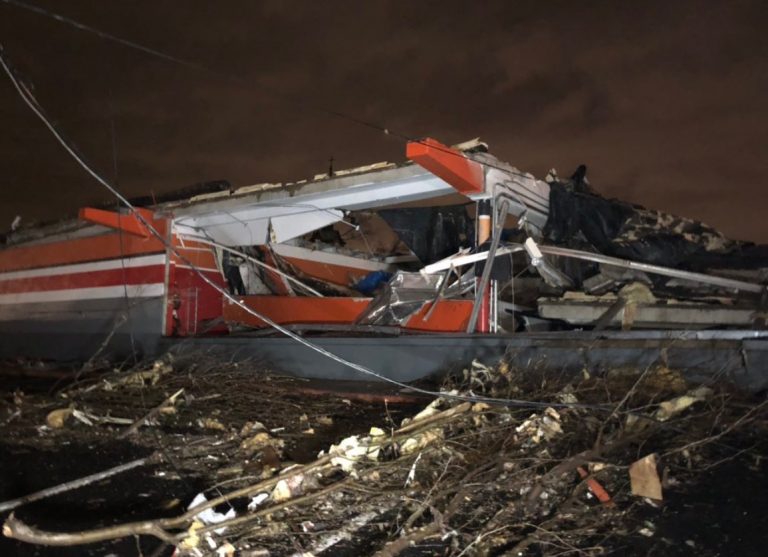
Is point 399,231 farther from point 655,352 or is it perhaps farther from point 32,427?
point 32,427

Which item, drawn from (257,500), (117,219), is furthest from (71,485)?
(117,219)

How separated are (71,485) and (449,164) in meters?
4.14

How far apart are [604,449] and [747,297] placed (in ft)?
12.8

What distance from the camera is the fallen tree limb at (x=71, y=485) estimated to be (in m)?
3.15

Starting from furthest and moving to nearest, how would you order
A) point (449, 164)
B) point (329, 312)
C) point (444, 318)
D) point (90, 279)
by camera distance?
point (90, 279) < point (329, 312) < point (444, 318) < point (449, 164)

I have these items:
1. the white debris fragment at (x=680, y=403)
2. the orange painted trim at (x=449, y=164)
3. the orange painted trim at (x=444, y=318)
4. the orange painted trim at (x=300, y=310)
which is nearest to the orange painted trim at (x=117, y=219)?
the orange painted trim at (x=300, y=310)

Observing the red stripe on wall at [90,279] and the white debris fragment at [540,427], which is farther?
the red stripe on wall at [90,279]

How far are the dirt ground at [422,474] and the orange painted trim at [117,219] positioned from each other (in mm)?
3351

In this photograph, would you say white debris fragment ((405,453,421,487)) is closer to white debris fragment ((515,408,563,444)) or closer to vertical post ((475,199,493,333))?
white debris fragment ((515,408,563,444))

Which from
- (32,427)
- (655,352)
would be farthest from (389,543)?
(32,427)

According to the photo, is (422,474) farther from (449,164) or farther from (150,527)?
(449,164)

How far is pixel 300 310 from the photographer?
8281mm

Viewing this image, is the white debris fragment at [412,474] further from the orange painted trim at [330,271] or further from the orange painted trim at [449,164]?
the orange painted trim at [330,271]

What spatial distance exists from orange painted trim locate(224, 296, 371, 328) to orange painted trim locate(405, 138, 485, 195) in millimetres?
2456
